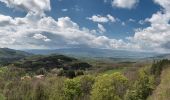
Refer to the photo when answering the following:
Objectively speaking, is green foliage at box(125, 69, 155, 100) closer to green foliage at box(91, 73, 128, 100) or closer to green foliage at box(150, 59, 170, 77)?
green foliage at box(91, 73, 128, 100)

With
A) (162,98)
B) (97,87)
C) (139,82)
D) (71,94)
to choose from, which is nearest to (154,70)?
(139,82)

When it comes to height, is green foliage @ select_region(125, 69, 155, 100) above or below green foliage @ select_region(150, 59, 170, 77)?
below

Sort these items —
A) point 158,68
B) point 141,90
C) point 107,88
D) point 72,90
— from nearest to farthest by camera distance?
1. point 107,88
2. point 141,90
3. point 72,90
4. point 158,68

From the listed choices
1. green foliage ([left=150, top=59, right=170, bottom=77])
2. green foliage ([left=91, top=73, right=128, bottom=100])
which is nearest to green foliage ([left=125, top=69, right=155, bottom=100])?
green foliage ([left=91, top=73, right=128, bottom=100])

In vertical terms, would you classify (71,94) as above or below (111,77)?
below

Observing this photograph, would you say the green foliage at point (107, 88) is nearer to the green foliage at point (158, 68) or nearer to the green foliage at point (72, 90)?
the green foliage at point (72, 90)

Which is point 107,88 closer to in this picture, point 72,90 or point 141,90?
point 141,90

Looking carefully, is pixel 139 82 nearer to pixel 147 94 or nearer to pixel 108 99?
pixel 147 94

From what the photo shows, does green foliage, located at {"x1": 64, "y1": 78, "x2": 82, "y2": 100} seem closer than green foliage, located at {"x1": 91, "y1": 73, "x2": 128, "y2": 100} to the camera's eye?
No

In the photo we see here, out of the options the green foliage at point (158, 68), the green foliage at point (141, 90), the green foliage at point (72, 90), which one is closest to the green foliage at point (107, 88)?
the green foliage at point (141, 90)

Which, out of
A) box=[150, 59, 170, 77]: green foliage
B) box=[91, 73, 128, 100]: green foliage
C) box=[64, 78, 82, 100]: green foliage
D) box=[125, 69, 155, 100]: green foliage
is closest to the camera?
box=[91, 73, 128, 100]: green foliage

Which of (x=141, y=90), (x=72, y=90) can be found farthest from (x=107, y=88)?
(x=72, y=90)
